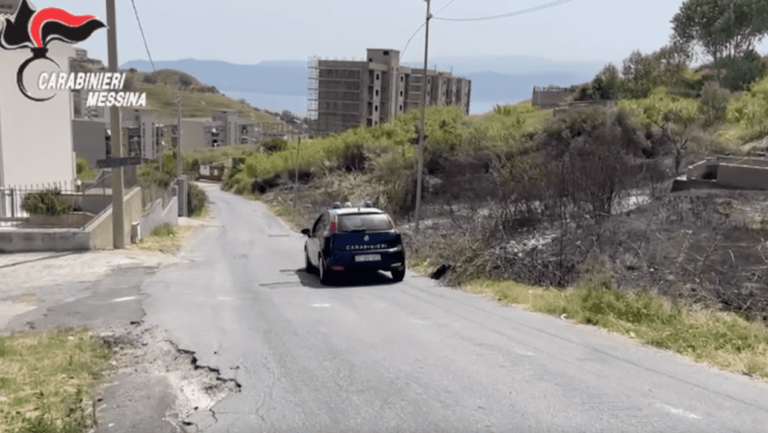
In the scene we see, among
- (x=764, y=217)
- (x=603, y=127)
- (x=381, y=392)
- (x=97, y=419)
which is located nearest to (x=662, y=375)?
(x=381, y=392)

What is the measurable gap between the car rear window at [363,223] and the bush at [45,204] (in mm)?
15724

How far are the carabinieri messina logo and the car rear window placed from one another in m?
9.63

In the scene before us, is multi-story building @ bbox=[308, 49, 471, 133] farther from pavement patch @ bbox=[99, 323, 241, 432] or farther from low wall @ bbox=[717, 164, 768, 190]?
pavement patch @ bbox=[99, 323, 241, 432]

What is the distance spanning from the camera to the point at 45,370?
682 centimetres

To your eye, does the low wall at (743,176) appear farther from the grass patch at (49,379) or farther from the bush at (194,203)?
the bush at (194,203)

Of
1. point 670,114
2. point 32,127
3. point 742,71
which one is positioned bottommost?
point 32,127

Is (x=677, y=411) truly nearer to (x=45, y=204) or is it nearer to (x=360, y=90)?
(x=45, y=204)

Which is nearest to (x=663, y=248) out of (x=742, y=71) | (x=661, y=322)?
(x=661, y=322)

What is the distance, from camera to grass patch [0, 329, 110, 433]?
17.6ft

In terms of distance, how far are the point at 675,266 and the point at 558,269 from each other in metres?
2.28

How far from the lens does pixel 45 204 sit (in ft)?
79.5

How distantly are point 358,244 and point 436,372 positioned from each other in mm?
7264

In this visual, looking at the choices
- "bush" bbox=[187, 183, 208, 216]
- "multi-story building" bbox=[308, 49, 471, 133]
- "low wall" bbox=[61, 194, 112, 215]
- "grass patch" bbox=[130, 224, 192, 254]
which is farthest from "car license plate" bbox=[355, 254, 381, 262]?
"multi-story building" bbox=[308, 49, 471, 133]

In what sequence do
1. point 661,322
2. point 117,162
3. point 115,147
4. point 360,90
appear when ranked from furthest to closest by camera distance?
point 360,90 < point 115,147 < point 117,162 < point 661,322
